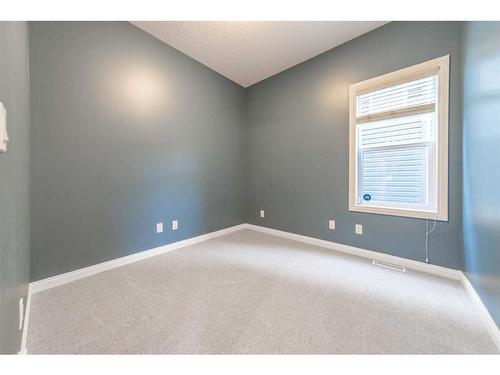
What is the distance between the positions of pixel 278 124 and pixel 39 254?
306 cm

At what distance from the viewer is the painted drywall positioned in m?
1.78

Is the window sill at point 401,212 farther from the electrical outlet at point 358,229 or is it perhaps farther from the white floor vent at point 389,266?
the white floor vent at point 389,266

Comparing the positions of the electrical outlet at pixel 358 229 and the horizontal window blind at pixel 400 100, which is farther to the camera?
the electrical outlet at pixel 358 229

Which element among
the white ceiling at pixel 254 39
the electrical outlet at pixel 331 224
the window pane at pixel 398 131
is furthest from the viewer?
the electrical outlet at pixel 331 224

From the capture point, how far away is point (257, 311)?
4.44 feet

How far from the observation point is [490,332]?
1146 mm

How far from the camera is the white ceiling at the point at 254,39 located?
2080 mm

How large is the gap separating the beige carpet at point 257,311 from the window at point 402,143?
71cm

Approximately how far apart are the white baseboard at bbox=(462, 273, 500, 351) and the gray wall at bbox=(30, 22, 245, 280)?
275cm

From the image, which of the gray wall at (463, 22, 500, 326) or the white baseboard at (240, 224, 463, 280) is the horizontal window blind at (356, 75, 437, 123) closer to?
the gray wall at (463, 22, 500, 326)

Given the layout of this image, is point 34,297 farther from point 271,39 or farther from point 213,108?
point 271,39

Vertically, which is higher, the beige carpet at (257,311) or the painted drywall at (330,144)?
the painted drywall at (330,144)

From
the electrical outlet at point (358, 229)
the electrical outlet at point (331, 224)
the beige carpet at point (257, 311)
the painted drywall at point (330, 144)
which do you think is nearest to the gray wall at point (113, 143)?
the beige carpet at point (257, 311)

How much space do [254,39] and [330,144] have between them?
5.15ft
